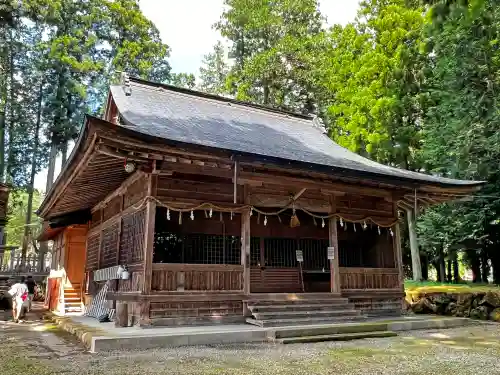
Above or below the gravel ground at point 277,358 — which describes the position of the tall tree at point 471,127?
above

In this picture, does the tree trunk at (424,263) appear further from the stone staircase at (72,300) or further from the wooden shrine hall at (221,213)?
the stone staircase at (72,300)

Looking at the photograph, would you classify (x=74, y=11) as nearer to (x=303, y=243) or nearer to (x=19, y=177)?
(x=19, y=177)

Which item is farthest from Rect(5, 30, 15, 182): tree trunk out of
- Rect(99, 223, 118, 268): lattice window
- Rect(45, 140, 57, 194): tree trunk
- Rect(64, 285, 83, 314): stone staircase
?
Rect(99, 223, 118, 268): lattice window

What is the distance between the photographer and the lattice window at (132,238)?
834 centimetres

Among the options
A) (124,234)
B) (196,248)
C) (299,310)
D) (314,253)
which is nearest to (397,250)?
(314,253)

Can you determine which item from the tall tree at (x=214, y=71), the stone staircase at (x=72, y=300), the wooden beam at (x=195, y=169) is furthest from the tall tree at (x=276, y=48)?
the wooden beam at (x=195, y=169)

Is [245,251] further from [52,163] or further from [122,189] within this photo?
[52,163]

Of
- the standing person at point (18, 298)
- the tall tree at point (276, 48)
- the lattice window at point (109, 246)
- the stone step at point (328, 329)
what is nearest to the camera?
the stone step at point (328, 329)

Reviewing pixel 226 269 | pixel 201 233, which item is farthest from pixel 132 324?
pixel 201 233

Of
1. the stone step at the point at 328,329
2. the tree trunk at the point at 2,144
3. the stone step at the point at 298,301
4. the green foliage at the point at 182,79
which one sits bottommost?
the stone step at the point at 328,329

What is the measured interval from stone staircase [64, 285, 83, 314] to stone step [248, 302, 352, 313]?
24.9 ft

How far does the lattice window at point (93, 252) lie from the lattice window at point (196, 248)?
9.18ft

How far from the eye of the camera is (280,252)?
11.7 metres

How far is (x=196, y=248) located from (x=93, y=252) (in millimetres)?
4688
